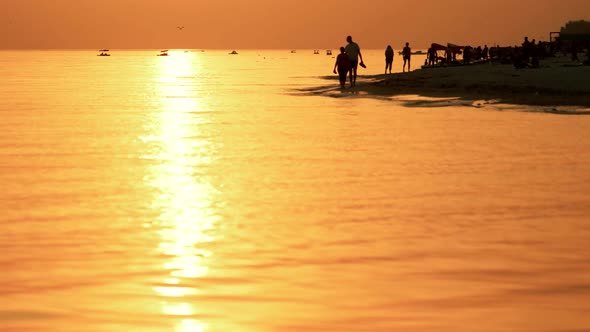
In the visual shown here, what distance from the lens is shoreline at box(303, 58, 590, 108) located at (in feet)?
106

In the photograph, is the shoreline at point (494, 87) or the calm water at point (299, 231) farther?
the shoreline at point (494, 87)

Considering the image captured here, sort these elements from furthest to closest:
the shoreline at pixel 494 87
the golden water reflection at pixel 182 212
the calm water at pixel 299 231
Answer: the shoreline at pixel 494 87
the golden water reflection at pixel 182 212
the calm water at pixel 299 231

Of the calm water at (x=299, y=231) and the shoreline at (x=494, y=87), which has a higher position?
the calm water at (x=299, y=231)

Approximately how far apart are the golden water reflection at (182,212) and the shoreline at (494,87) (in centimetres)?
1220

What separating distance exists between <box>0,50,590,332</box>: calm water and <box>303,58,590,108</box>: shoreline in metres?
10.3

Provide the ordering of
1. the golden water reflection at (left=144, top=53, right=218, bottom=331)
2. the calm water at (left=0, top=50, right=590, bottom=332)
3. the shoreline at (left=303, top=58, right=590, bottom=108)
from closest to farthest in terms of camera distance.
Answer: the calm water at (left=0, top=50, right=590, bottom=332), the golden water reflection at (left=144, top=53, right=218, bottom=331), the shoreline at (left=303, top=58, right=590, bottom=108)

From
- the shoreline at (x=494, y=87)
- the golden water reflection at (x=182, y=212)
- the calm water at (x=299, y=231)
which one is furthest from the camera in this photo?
the shoreline at (x=494, y=87)

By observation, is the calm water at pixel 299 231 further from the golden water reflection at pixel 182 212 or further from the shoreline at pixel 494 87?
the shoreline at pixel 494 87

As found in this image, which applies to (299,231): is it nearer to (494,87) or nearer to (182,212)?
(182,212)

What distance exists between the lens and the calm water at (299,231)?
702cm

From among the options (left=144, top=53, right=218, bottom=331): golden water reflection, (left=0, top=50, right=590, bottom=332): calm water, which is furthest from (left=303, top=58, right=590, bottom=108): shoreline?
(left=144, top=53, right=218, bottom=331): golden water reflection

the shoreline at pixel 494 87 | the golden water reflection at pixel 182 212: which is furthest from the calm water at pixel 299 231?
the shoreline at pixel 494 87

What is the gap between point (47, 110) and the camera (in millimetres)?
32188

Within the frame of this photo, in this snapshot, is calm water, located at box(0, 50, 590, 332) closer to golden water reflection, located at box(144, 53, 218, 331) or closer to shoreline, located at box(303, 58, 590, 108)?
golden water reflection, located at box(144, 53, 218, 331)
